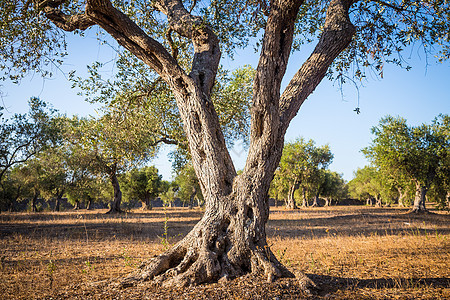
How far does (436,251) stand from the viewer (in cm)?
719

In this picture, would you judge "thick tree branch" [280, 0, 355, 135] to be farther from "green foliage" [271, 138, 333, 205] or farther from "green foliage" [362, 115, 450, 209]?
"green foliage" [271, 138, 333, 205]

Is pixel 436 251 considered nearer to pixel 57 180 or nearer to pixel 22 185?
pixel 57 180

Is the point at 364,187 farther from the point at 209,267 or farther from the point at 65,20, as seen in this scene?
the point at 65,20

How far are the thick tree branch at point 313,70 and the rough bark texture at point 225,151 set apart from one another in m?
0.02

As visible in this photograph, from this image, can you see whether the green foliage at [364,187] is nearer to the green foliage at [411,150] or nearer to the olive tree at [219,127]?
the green foliage at [411,150]

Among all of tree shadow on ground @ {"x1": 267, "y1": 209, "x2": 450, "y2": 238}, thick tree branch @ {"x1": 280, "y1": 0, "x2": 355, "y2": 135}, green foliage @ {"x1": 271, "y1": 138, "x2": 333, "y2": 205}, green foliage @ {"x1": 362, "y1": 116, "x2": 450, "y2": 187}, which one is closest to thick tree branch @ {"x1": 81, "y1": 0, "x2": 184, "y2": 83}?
thick tree branch @ {"x1": 280, "y1": 0, "x2": 355, "y2": 135}

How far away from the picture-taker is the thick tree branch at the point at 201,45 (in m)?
5.72

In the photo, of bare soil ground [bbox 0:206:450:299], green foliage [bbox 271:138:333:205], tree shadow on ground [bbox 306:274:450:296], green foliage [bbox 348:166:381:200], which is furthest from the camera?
green foliage [bbox 348:166:381:200]

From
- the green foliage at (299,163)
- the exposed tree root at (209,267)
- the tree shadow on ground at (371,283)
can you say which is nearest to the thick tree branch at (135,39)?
the exposed tree root at (209,267)

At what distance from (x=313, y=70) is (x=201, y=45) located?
2.97 m

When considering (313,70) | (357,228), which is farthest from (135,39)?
(357,228)

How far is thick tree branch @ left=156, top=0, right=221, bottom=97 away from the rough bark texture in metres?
0.42

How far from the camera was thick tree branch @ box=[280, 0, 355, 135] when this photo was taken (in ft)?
15.8

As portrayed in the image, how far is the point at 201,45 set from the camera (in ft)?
→ 20.5
